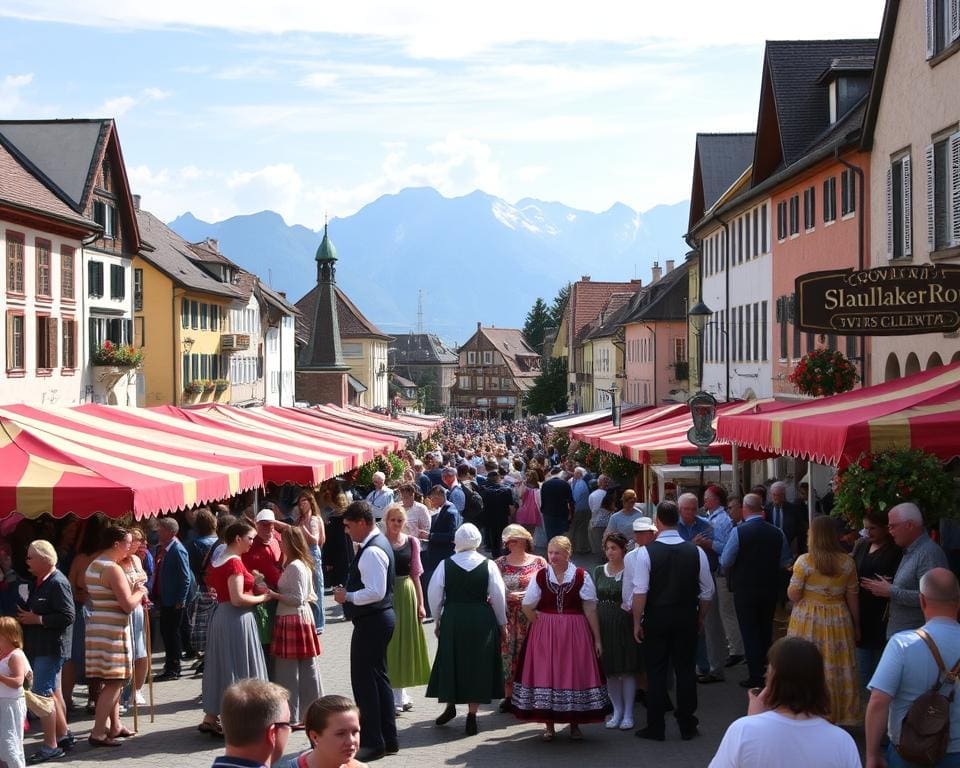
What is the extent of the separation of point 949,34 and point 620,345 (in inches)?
2344

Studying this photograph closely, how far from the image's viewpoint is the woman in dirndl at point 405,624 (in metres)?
11.5

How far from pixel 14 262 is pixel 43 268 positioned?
2.59 metres

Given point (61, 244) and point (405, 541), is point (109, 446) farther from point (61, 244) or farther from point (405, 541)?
point (61, 244)

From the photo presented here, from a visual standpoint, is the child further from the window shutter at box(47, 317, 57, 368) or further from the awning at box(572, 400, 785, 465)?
the window shutter at box(47, 317, 57, 368)

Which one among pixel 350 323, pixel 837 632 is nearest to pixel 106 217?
pixel 837 632

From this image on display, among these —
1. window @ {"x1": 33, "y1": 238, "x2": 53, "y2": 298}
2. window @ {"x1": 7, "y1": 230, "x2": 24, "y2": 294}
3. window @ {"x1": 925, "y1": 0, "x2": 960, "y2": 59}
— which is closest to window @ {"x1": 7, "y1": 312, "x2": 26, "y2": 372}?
window @ {"x1": 7, "y1": 230, "x2": 24, "y2": 294}

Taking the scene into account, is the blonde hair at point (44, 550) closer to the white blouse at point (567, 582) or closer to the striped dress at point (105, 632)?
the striped dress at point (105, 632)

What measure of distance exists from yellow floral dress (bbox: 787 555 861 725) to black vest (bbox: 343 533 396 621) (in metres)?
3.03

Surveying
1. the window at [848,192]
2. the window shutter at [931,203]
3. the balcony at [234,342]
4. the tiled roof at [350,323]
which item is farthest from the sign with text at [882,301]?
the tiled roof at [350,323]

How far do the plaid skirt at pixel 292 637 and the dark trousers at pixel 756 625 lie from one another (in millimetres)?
3863

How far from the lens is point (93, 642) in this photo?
35.1ft

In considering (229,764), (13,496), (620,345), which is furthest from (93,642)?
(620,345)

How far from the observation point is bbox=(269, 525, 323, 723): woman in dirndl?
11.0 m

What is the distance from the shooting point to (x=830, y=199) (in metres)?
27.2
